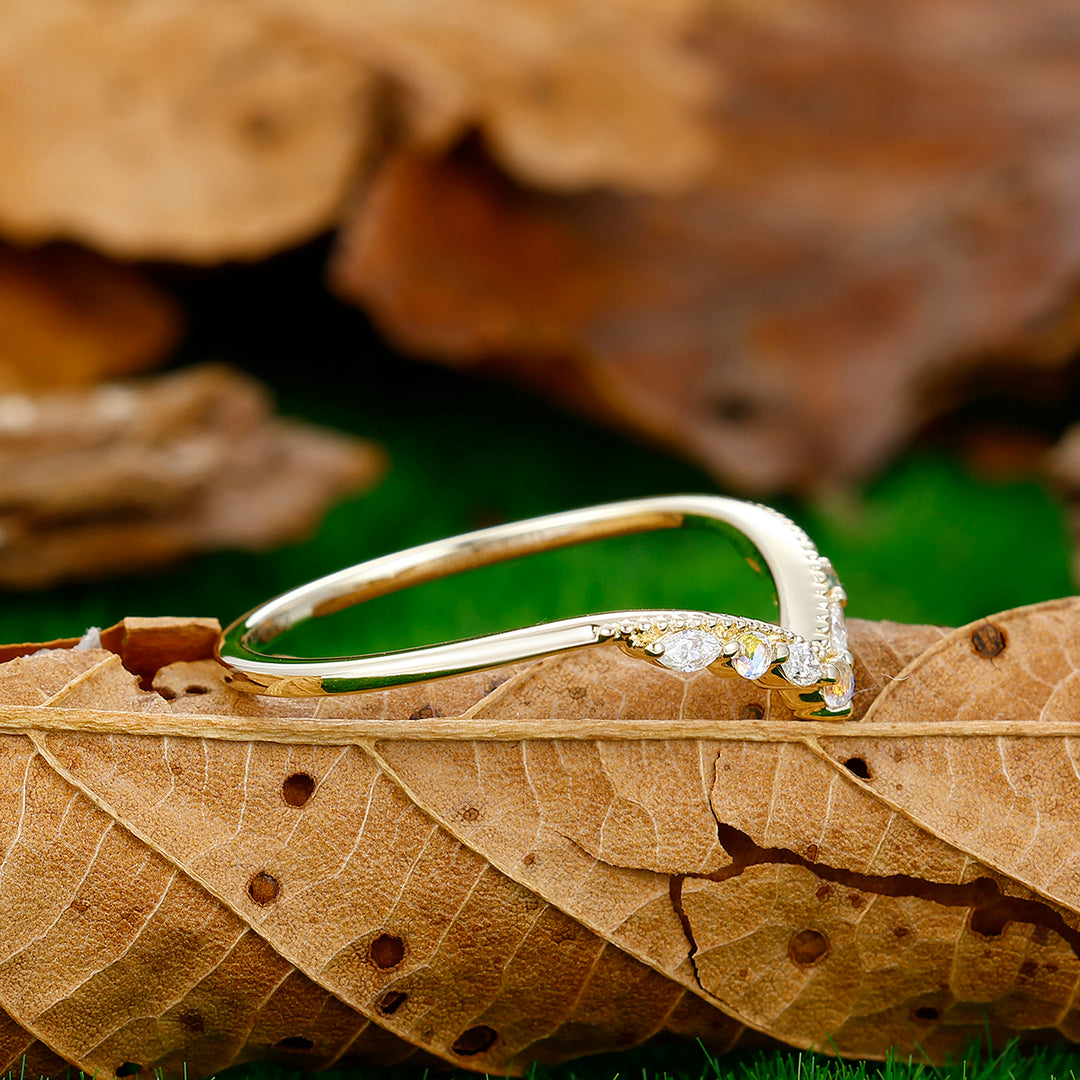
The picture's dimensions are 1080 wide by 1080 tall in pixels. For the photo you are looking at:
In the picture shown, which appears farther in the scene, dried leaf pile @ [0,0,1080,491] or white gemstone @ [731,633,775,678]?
dried leaf pile @ [0,0,1080,491]

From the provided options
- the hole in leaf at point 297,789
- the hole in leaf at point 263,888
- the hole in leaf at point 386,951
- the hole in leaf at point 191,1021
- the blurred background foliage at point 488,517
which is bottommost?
the blurred background foliage at point 488,517

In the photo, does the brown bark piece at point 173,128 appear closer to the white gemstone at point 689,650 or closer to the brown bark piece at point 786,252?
the brown bark piece at point 786,252

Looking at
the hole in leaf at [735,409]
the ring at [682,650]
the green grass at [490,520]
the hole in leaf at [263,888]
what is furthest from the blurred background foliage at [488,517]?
the hole in leaf at [263,888]

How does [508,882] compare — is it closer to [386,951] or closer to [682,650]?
[386,951]

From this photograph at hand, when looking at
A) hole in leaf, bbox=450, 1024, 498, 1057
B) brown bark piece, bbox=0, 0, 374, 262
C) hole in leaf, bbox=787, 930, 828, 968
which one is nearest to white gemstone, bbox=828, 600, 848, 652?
hole in leaf, bbox=787, 930, 828, 968

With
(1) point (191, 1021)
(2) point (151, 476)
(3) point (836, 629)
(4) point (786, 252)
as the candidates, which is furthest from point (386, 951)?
(4) point (786, 252)

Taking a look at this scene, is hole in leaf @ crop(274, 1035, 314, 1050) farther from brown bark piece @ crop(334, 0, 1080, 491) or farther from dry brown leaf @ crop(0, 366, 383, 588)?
brown bark piece @ crop(334, 0, 1080, 491)

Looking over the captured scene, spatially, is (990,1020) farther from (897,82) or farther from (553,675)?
(897,82)
